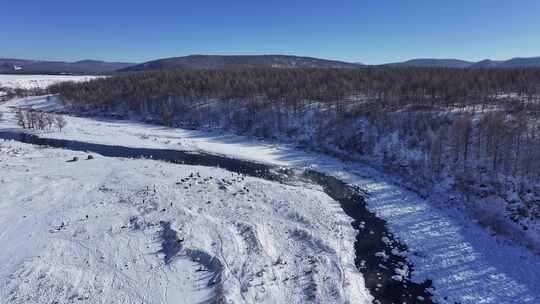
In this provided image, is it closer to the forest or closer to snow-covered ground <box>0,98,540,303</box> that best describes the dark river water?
snow-covered ground <box>0,98,540,303</box>

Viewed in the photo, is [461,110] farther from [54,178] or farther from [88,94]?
[88,94]

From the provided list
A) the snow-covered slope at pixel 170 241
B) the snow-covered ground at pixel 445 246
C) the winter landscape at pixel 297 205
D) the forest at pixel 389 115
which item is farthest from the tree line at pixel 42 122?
the snow-covered ground at pixel 445 246

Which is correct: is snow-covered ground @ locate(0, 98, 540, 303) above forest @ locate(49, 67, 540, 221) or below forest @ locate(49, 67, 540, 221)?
below

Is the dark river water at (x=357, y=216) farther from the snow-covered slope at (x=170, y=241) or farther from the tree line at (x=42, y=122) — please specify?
the tree line at (x=42, y=122)


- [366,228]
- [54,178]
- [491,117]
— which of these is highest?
[491,117]

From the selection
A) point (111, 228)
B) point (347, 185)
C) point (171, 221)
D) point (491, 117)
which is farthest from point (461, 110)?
point (111, 228)

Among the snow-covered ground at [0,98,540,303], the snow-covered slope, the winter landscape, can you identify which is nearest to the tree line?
the winter landscape
